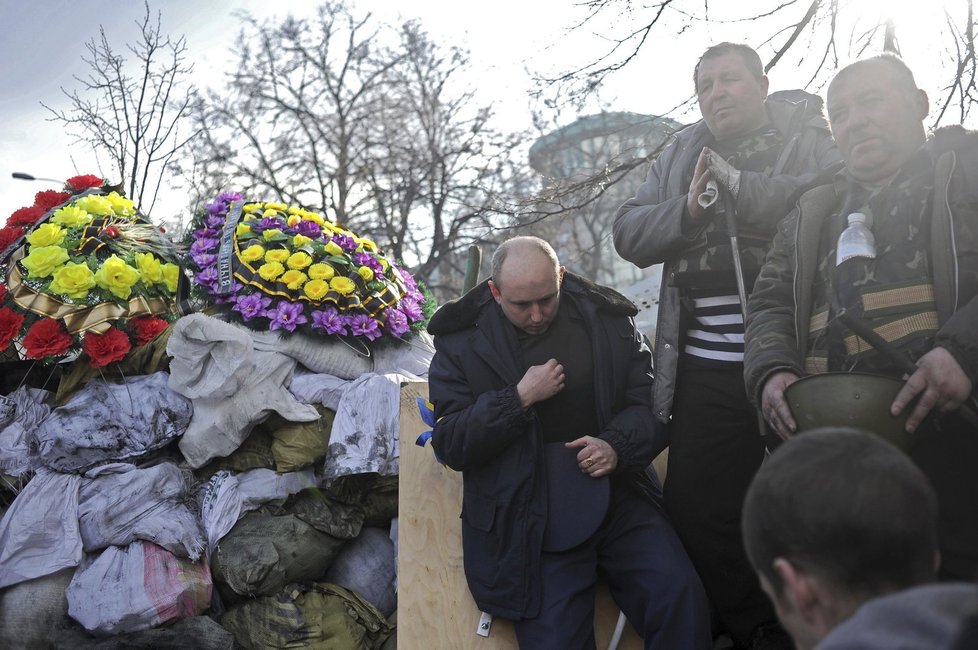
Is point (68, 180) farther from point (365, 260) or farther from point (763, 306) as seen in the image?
point (763, 306)

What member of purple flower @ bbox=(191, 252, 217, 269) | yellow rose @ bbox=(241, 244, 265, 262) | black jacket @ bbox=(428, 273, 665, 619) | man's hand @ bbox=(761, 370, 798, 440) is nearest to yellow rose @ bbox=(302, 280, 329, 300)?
yellow rose @ bbox=(241, 244, 265, 262)

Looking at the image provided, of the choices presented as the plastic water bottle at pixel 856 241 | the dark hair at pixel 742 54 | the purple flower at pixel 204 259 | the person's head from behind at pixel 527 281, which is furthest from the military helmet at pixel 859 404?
the purple flower at pixel 204 259

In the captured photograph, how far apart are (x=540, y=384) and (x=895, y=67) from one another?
4.95 feet

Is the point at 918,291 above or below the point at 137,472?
above

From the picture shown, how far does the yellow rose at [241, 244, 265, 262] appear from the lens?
17.2 ft

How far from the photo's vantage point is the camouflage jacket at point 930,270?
8.39 feet

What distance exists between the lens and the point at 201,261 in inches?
207

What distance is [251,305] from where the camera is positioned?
16.6 feet

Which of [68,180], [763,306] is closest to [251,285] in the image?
[68,180]

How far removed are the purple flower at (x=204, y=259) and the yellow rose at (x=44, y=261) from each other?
26.7 inches

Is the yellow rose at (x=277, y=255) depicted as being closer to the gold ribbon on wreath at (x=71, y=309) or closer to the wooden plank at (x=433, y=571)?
the gold ribbon on wreath at (x=71, y=309)

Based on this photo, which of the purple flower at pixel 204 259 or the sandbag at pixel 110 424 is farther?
the purple flower at pixel 204 259

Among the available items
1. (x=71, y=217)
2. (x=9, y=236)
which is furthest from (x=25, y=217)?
(x=71, y=217)

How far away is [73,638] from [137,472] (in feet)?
2.60
